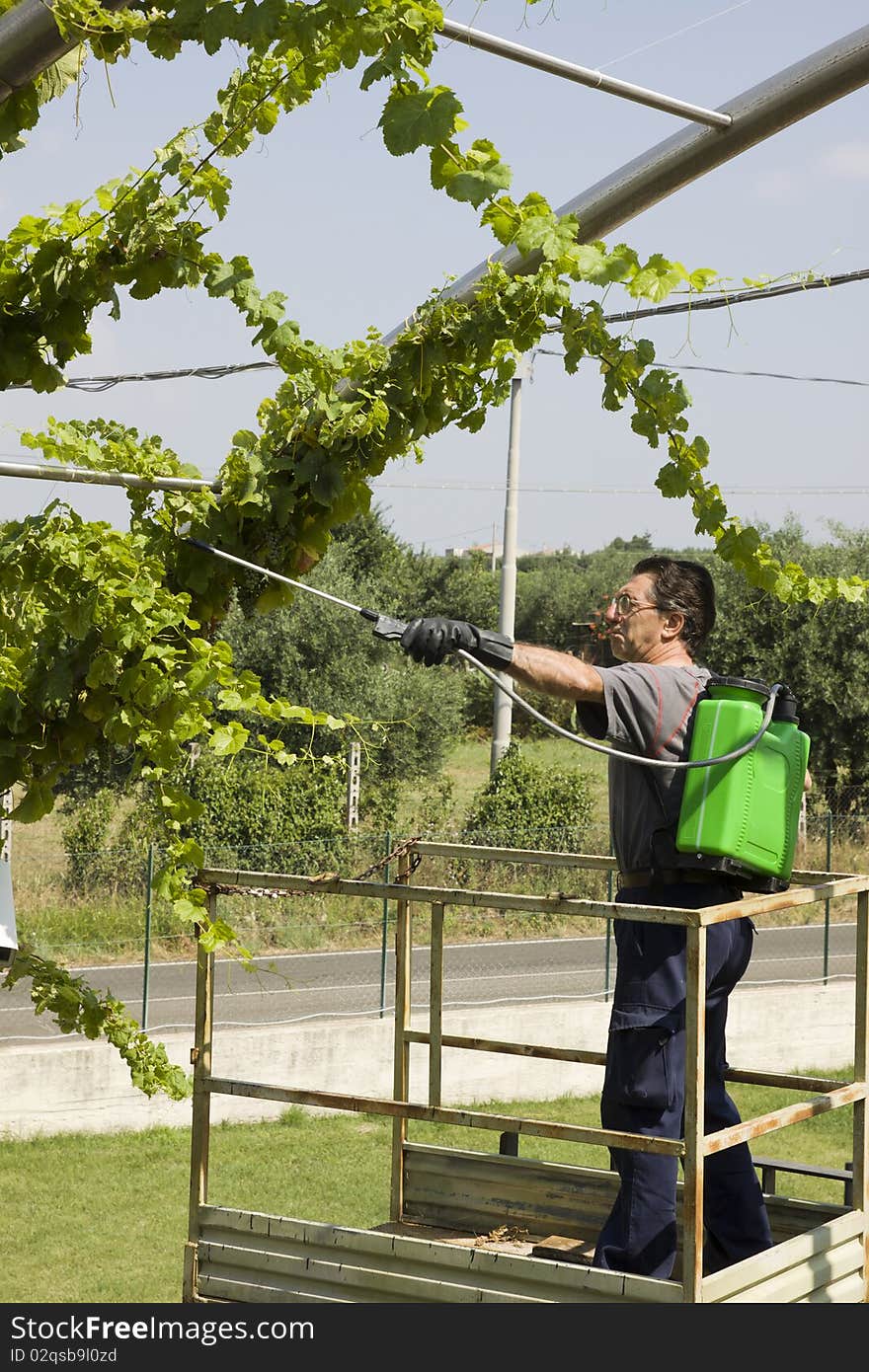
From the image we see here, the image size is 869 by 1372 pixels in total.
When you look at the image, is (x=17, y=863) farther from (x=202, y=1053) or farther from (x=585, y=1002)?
(x=202, y=1053)

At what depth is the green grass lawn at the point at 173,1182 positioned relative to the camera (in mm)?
8961

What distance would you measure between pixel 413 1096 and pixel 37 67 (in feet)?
37.1

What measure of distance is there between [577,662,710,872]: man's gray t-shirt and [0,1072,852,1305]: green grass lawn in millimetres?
5300

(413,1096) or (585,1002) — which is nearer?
(413,1096)

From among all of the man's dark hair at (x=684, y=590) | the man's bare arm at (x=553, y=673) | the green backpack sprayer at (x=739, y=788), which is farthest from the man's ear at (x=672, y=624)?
the man's bare arm at (x=553, y=673)

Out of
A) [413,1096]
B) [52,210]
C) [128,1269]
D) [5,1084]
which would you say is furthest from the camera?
[413,1096]

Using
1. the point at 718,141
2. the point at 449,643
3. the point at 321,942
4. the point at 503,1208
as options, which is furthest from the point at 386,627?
the point at 321,942

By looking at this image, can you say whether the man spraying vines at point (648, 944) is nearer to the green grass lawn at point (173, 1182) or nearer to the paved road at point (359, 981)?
the green grass lawn at point (173, 1182)

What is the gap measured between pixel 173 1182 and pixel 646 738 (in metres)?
7.60

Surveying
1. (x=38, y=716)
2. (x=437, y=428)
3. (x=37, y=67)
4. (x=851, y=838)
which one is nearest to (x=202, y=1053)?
(x=38, y=716)

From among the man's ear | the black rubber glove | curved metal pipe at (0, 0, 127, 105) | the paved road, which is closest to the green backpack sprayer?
the black rubber glove

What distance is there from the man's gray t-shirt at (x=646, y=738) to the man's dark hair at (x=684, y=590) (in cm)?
30

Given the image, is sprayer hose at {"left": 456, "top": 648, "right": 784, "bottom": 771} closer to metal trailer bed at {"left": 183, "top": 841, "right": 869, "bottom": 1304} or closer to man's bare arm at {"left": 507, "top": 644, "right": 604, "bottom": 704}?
man's bare arm at {"left": 507, "top": 644, "right": 604, "bottom": 704}

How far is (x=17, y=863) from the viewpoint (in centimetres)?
1880
